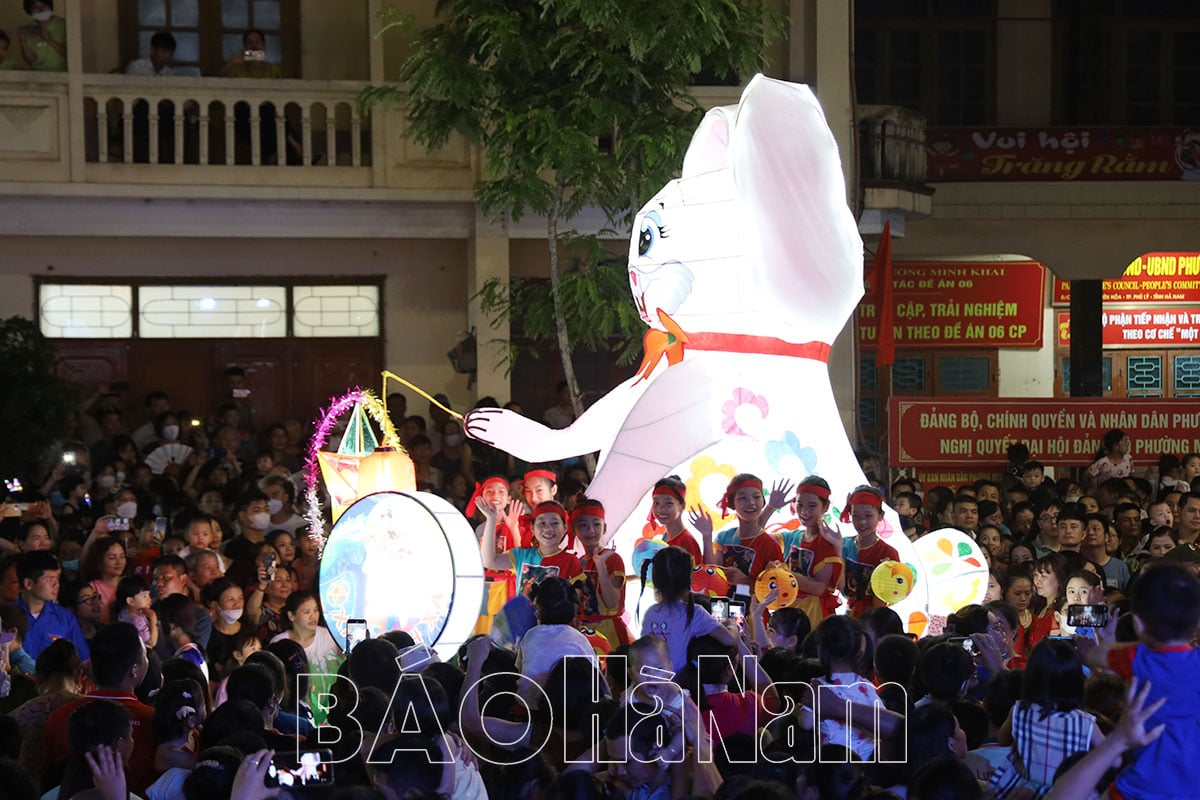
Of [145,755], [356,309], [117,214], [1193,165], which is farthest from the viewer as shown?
[1193,165]

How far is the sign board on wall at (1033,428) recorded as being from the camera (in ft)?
39.9

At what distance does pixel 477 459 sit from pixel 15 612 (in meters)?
6.08

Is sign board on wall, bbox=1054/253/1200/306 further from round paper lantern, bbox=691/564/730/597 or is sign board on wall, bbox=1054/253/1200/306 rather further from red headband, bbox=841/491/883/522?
round paper lantern, bbox=691/564/730/597

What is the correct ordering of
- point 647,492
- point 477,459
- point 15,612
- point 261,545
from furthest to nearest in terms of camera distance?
point 477,459 < point 261,545 < point 647,492 < point 15,612

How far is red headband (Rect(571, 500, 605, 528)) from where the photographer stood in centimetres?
724

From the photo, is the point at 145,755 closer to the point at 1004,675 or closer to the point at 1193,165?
the point at 1004,675

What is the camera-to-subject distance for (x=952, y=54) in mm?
16875

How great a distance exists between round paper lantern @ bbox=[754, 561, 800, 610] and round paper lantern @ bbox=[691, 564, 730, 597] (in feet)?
0.44

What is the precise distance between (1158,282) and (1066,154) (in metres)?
2.41

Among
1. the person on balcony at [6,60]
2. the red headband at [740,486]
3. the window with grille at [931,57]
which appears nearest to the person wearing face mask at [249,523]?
the red headband at [740,486]

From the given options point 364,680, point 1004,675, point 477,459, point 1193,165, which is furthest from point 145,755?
point 1193,165

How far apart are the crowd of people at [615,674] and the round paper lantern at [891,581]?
0.10m

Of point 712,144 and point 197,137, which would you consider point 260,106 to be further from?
point 712,144

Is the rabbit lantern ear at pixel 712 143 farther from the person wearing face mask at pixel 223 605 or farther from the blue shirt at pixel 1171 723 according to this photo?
the blue shirt at pixel 1171 723
